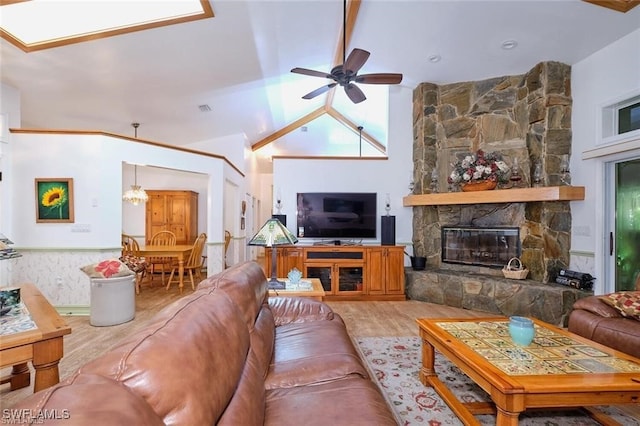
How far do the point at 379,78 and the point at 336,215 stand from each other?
240 centimetres

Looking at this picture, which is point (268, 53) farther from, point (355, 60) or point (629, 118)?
point (629, 118)

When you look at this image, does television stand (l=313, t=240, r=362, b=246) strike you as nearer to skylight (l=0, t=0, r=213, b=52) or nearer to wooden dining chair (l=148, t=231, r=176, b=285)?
wooden dining chair (l=148, t=231, r=176, b=285)

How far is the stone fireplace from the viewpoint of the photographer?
12.9 ft

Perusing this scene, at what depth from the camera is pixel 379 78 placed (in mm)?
3293

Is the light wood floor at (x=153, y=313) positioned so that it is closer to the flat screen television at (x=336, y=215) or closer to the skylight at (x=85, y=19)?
the flat screen television at (x=336, y=215)

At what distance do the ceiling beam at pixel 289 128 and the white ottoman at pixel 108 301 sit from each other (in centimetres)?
532

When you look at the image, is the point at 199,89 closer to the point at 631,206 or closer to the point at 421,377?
the point at 421,377

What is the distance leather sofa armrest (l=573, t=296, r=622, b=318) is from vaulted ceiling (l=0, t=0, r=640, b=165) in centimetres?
278

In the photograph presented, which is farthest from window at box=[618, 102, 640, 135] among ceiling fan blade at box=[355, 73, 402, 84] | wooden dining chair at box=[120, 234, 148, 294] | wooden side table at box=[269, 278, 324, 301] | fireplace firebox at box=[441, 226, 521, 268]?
wooden dining chair at box=[120, 234, 148, 294]

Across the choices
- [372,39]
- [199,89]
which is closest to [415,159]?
[372,39]

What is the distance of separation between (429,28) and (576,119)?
2154 mm

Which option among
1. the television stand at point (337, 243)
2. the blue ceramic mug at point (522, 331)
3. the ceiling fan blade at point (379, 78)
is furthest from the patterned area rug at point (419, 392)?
the ceiling fan blade at point (379, 78)

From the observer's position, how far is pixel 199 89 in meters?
4.76

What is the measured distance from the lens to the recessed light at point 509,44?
3.71 m
